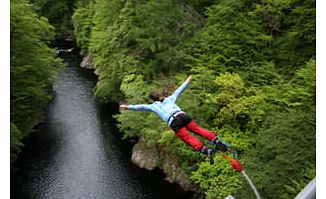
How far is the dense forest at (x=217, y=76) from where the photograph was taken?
10562mm

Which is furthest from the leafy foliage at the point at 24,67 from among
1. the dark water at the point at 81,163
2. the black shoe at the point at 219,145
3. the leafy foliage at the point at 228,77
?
the black shoe at the point at 219,145

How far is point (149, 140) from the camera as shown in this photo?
52.0ft

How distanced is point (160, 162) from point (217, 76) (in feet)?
15.8

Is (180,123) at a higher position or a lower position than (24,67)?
higher

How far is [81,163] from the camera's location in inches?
699

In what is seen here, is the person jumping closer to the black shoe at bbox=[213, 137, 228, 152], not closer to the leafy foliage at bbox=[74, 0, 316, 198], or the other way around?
the black shoe at bbox=[213, 137, 228, 152]

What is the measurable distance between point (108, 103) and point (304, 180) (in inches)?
694

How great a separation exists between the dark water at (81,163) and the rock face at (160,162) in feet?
0.99

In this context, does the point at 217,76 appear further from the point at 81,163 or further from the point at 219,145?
the point at 219,145

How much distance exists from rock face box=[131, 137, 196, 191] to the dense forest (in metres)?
0.32

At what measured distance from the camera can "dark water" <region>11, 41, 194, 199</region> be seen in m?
15.8

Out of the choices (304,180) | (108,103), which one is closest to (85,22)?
(108,103)

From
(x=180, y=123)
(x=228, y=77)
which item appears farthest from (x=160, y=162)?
(x=180, y=123)

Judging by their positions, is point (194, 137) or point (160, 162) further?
point (160, 162)
